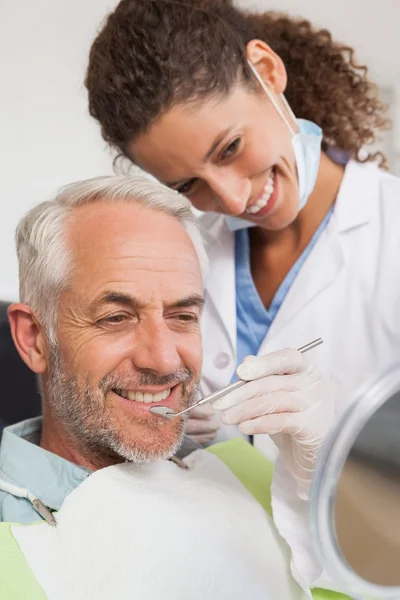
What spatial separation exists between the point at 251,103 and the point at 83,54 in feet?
2.19

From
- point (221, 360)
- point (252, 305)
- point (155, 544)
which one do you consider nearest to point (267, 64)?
point (252, 305)

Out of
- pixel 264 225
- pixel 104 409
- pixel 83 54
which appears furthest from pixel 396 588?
pixel 83 54

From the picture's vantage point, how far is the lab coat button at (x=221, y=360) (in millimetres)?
1630

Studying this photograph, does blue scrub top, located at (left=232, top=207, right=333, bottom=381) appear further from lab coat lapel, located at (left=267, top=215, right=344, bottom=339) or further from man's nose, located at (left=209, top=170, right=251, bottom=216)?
man's nose, located at (left=209, top=170, right=251, bottom=216)

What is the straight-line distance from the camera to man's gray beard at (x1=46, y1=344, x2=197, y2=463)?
1.17 meters

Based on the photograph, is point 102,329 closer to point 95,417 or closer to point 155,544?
point 95,417

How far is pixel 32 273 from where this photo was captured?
4.17 feet

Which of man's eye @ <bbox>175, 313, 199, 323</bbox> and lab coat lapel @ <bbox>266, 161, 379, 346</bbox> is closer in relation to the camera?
man's eye @ <bbox>175, 313, 199, 323</bbox>

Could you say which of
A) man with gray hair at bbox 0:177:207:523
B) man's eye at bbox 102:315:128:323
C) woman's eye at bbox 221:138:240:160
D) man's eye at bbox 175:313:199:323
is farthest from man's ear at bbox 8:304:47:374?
woman's eye at bbox 221:138:240:160

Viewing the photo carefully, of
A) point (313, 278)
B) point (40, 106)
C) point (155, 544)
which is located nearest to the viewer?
point (155, 544)

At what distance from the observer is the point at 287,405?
1.16 metres

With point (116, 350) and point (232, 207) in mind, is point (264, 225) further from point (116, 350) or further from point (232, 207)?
point (116, 350)

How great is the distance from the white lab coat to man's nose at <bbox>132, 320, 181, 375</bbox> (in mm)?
373

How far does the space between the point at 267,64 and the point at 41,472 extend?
916 millimetres
